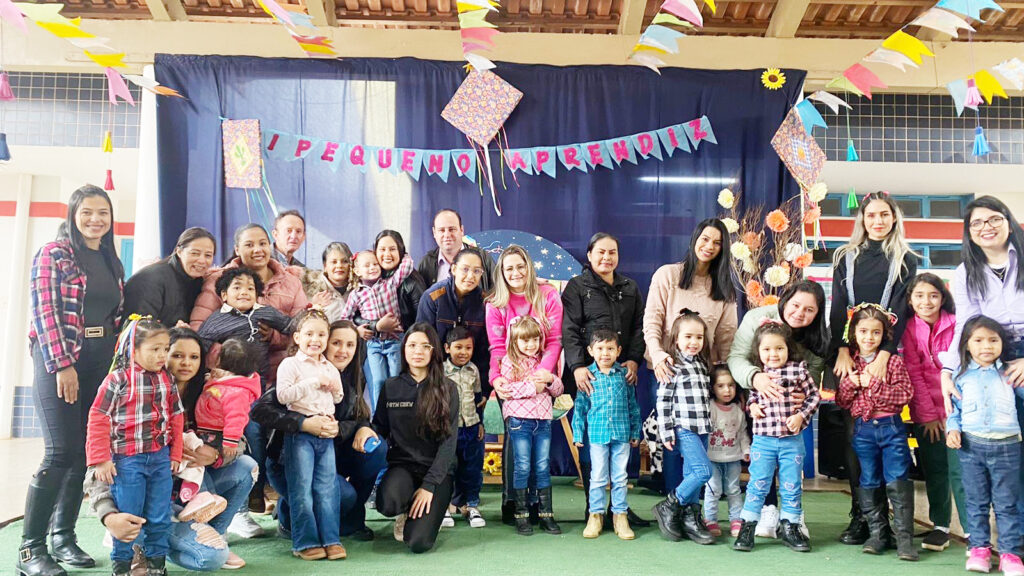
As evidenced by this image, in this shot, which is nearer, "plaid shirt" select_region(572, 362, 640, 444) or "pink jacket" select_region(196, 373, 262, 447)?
"pink jacket" select_region(196, 373, 262, 447)

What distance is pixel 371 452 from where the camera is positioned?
3.09 meters

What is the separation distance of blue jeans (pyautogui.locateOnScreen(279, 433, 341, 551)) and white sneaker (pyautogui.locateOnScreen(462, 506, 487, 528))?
25.5 inches

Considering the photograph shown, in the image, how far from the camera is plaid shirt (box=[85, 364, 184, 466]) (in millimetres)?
2359

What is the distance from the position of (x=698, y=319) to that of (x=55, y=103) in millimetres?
4577

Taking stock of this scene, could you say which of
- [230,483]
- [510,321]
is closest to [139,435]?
[230,483]

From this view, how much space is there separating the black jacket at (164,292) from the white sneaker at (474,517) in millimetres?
1463

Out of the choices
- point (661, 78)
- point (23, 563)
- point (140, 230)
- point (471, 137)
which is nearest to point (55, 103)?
point (140, 230)

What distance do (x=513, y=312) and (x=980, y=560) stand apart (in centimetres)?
202

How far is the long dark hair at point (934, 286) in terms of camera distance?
3096 millimetres

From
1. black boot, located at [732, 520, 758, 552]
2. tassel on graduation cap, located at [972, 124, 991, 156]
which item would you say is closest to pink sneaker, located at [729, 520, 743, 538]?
black boot, located at [732, 520, 758, 552]

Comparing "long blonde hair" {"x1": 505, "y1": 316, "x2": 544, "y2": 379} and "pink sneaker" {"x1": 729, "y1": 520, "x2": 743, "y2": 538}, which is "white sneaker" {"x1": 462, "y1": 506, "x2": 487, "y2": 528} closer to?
"long blonde hair" {"x1": 505, "y1": 316, "x2": 544, "y2": 379}

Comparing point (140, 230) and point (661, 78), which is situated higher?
point (661, 78)

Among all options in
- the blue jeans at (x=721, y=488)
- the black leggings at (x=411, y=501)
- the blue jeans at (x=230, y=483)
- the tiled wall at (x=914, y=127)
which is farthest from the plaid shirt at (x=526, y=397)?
the tiled wall at (x=914, y=127)

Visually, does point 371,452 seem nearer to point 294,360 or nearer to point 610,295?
point 294,360
